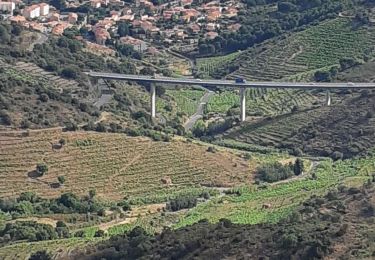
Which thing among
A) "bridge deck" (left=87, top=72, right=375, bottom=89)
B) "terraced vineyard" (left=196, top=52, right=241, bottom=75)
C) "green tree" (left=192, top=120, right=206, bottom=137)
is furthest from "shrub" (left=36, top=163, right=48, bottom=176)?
"terraced vineyard" (left=196, top=52, right=241, bottom=75)

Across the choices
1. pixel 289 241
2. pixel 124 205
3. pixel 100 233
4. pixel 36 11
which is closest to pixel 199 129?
pixel 124 205

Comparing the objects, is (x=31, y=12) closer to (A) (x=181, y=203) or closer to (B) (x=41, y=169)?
(B) (x=41, y=169)

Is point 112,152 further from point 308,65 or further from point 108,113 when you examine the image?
point 308,65

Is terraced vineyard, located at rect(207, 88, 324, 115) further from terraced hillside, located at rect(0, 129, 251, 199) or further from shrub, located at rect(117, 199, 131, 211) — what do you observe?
shrub, located at rect(117, 199, 131, 211)

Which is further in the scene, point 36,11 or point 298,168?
point 36,11

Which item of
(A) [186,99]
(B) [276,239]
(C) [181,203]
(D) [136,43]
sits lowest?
(A) [186,99]

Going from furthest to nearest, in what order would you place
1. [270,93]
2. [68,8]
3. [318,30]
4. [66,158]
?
1. [68,8]
2. [318,30]
3. [270,93]
4. [66,158]

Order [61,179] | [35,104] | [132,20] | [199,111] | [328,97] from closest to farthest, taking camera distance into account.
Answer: [61,179] → [35,104] → [328,97] → [199,111] → [132,20]

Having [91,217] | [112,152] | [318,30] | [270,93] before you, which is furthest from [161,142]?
[318,30]
